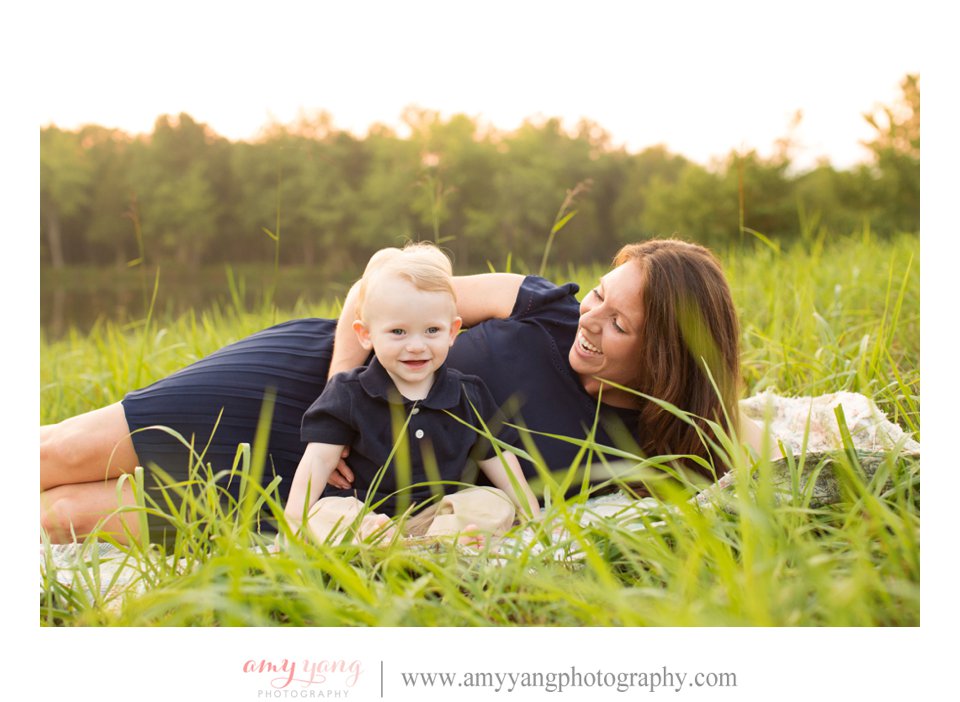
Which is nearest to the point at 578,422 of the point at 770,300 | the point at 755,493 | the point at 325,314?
the point at 755,493

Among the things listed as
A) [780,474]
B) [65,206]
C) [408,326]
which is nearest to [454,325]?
[408,326]

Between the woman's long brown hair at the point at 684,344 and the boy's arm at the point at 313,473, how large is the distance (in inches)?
37.8

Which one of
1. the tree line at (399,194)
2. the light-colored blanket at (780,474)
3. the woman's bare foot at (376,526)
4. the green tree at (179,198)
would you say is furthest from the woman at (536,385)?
the green tree at (179,198)

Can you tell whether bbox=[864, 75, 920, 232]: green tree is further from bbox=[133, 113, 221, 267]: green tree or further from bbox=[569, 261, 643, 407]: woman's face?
bbox=[133, 113, 221, 267]: green tree

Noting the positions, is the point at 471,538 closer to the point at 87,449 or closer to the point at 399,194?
the point at 87,449

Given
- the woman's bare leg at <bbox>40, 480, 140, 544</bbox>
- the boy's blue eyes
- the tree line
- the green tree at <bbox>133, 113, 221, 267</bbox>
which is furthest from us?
the green tree at <bbox>133, 113, 221, 267</bbox>

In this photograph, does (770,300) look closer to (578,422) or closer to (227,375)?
(578,422)

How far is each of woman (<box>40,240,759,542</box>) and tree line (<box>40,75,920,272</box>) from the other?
703 cm

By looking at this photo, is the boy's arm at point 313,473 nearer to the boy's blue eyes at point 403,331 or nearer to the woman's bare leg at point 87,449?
the boy's blue eyes at point 403,331

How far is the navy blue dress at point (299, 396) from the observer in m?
2.39

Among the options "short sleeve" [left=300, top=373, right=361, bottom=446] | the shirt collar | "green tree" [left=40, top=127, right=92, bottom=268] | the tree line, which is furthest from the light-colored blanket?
"green tree" [left=40, top=127, right=92, bottom=268]

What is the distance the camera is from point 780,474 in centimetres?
180

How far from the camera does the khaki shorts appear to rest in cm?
190

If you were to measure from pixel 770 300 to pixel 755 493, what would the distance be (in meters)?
2.53
